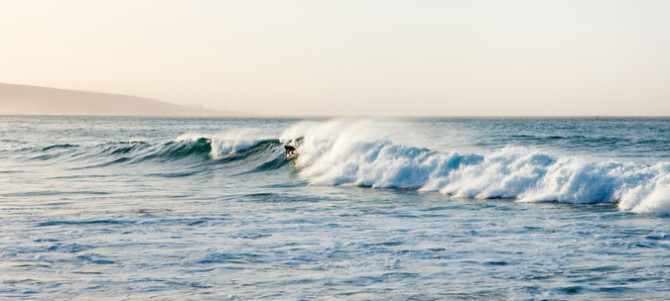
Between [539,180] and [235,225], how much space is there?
294 inches

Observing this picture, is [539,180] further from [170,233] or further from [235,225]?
[170,233]

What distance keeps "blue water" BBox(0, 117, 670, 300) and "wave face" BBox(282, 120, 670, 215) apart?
0.15 ft

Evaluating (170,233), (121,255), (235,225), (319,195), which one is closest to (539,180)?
(319,195)

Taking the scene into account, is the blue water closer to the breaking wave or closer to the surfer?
the breaking wave

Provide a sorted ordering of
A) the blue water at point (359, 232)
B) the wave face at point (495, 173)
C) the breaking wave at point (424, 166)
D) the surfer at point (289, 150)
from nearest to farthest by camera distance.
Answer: the blue water at point (359, 232) → the wave face at point (495, 173) → the breaking wave at point (424, 166) → the surfer at point (289, 150)

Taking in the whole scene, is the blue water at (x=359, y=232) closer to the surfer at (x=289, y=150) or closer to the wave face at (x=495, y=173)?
the wave face at (x=495, y=173)

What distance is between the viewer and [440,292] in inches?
254

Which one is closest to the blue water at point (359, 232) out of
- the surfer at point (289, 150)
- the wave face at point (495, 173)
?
the wave face at point (495, 173)

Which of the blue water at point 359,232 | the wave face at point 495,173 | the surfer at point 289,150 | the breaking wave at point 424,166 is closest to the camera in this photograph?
the blue water at point 359,232

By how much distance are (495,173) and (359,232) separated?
23.1 feet

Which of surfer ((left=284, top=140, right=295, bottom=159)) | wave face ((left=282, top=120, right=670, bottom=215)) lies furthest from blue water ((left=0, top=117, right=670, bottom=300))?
surfer ((left=284, top=140, right=295, bottom=159))

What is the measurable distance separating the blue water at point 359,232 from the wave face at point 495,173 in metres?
0.05

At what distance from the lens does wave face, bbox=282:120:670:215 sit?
44.4ft

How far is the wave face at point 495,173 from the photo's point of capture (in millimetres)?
13531
